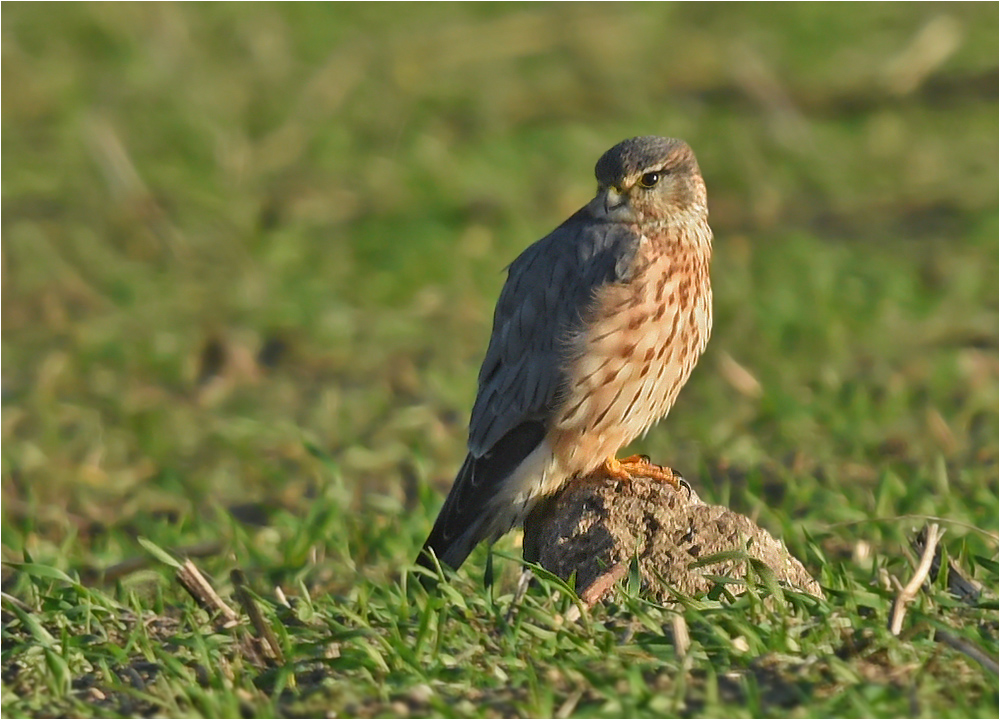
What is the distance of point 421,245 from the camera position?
9.17m

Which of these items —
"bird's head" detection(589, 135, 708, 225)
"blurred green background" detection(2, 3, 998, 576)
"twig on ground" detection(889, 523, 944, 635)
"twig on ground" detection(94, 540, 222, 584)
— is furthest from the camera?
"blurred green background" detection(2, 3, 998, 576)

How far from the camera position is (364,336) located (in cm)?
824

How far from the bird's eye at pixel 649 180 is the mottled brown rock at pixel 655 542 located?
1105mm

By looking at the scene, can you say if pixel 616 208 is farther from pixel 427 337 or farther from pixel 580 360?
pixel 427 337

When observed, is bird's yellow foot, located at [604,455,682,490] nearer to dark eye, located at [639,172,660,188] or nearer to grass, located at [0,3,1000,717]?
grass, located at [0,3,1000,717]

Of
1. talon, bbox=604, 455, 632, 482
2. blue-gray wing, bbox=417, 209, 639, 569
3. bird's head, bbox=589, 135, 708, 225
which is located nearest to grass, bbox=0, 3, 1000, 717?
blue-gray wing, bbox=417, 209, 639, 569

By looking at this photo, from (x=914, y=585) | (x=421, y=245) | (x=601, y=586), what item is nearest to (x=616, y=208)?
(x=601, y=586)

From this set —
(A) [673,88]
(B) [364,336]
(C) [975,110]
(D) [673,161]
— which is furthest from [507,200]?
(D) [673,161]

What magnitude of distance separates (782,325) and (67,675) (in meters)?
4.87

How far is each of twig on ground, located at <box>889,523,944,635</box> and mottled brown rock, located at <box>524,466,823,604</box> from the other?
0.35m

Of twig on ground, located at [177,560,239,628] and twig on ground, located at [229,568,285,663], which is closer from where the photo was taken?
twig on ground, located at [229,568,285,663]

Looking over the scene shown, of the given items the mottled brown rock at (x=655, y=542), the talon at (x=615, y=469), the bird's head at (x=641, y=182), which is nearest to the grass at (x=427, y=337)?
the mottled brown rock at (x=655, y=542)

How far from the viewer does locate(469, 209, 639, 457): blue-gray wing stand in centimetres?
490

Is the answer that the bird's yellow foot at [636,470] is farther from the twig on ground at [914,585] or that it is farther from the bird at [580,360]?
the twig on ground at [914,585]
